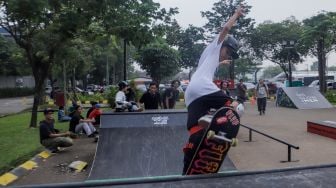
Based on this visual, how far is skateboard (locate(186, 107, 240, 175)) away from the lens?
10.4ft

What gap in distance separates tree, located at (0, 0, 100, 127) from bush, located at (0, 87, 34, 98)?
3666 cm

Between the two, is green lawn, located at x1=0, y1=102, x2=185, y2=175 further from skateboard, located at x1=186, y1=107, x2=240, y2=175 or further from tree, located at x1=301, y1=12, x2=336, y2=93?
tree, located at x1=301, y1=12, x2=336, y2=93

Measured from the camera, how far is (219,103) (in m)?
3.37

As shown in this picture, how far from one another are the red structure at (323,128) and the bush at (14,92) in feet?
140

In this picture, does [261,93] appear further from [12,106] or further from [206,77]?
[12,106]

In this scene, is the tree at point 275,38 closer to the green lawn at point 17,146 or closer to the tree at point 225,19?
the tree at point 225,19

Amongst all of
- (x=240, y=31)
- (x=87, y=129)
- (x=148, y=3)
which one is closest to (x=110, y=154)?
(x=87, y=129)

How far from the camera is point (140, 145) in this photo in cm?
827

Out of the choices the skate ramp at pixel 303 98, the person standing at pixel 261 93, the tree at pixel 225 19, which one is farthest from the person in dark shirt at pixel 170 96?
the tree at pixel 225 19

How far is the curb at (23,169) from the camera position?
686 cm

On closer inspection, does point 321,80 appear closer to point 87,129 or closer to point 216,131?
point 87,129

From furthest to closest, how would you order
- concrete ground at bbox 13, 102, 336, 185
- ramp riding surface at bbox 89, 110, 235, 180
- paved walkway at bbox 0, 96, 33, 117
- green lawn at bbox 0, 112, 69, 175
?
1. paved walkway at bbox 0, 96, 33, 117
2. green lawn at bbox 0, 112, 69, 175
3. concrete ground at bbox 13, 102, 336, 185
4. ramp riding surface at bbox 89, 110, 235, 180

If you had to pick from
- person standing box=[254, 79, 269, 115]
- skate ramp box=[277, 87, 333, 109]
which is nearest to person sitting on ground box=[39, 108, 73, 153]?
person standing box=[254, 79, 269, 115]

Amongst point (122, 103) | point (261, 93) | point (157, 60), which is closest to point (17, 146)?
point (122, 103)
